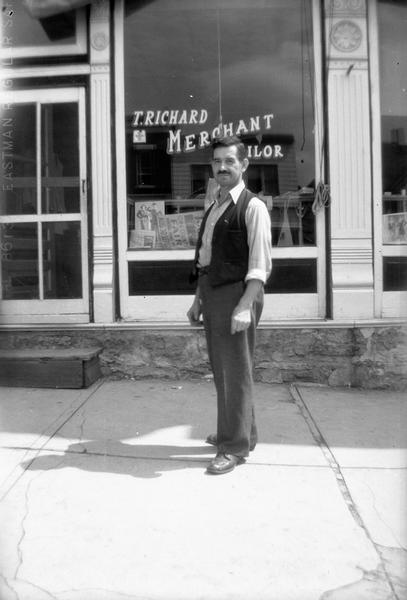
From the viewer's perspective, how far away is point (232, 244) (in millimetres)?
3604

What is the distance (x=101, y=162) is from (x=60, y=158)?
1.45 ft

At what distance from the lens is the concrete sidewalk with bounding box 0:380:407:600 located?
8.38 ft

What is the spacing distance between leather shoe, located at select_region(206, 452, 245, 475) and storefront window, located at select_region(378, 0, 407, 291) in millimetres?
2842

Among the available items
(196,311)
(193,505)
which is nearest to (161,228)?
(196,311)

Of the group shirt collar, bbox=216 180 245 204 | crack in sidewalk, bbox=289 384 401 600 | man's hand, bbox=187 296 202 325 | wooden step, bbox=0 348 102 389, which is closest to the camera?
crack in sidewalk, bbox=289 384 401 600

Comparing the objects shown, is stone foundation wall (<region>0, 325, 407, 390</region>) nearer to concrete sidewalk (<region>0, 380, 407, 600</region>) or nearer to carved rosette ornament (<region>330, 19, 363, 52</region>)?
concrete sidewalk (<region>0, 380, 407, 600</region>)

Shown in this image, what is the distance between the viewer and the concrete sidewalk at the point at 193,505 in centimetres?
255

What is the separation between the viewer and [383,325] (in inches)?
223

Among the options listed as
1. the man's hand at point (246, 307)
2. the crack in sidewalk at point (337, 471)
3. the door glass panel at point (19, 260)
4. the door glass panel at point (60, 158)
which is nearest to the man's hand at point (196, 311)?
the man's hand at point (246, 307)

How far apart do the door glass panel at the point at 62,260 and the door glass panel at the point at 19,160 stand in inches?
12.4

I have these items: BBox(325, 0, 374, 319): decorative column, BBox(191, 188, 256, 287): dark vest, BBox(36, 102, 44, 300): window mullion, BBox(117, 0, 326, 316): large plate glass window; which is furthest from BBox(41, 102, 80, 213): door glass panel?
BBox(191, 188, 256, 287): dark vest

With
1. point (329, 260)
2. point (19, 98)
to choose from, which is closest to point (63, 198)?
point (19, 98)

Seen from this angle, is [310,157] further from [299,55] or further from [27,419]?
[27,419]

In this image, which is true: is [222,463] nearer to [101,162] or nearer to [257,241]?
[257,241]
